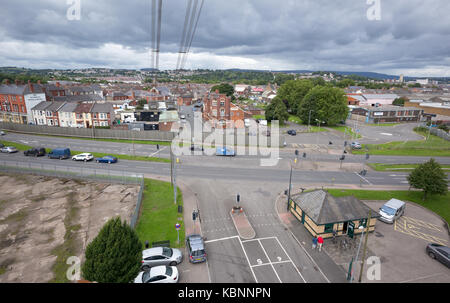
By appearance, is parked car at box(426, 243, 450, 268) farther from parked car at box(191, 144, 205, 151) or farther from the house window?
parked car at box(191, 144, 205, 151)

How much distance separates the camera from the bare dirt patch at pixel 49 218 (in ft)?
60.3

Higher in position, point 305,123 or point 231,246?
point 305,123

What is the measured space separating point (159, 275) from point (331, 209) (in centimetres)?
1526

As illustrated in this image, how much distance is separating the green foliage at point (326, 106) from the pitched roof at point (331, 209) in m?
51.0

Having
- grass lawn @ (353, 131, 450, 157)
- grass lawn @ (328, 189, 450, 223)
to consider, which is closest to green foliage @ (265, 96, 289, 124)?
grass lawn @ (353, 131, 450, 157)

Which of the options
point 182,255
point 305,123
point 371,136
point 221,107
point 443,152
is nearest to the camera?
point 182,255

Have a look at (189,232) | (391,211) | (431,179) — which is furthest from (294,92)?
(189,232)

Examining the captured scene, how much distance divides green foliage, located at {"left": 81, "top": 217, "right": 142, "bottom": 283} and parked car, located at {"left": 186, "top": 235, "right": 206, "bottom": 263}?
474 cm

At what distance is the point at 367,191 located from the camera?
30.7m

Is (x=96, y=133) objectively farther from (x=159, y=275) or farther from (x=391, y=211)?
(x=391, y=211)

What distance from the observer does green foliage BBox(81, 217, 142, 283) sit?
44.7ft

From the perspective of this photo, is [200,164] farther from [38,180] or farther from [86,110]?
[86,110]
